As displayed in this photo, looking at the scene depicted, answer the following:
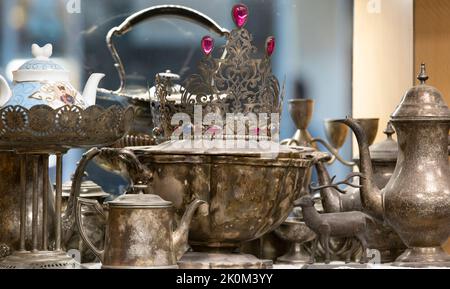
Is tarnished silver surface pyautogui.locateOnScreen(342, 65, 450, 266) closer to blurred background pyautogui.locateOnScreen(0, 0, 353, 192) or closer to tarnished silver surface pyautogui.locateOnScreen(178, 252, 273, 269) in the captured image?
tarnished silver surface pyautogui.locateOnScreen(178, 252, 273, 269)

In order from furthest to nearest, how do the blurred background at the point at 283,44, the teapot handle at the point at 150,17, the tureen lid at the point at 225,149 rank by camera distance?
the blurred background at the point at 283,44
the teapot handle at the point at 150,17
the tureen lid at the point at 225,149

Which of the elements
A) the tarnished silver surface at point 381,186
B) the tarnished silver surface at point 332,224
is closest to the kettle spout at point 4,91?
the tarnished silver surface at point 332,224

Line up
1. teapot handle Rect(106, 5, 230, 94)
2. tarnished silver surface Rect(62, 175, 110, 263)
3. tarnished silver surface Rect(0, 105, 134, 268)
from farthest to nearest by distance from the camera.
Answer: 1. teapot handle Rect(106, 5, 230, 94)
2. tarnished silver surface Rect(62, 175, 110, 263)
3. tarnished silver surface Rect(0, 105, 134, 268)

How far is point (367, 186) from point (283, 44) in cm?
112

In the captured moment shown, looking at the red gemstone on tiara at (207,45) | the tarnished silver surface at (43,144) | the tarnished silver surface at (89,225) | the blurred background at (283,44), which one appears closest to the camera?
the tarnished silver surface at (43,144)

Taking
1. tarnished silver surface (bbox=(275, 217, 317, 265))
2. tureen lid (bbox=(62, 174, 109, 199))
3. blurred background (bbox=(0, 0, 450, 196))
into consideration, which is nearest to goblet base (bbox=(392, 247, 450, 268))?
tarnished silver surface (bbox=(275, 217, 317, 265))

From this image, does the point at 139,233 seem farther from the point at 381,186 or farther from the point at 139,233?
the point at 381,186

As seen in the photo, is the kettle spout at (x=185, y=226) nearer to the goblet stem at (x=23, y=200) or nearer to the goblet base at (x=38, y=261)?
the goblet base at (x=38, y=261)

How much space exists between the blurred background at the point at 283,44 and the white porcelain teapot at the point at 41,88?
0.83 metres

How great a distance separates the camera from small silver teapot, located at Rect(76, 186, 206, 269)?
6.97 feet

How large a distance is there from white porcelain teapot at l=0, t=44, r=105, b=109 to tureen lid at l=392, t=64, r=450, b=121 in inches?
26.2

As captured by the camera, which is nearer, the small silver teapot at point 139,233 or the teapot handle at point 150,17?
the small silver teapot at point 139,233

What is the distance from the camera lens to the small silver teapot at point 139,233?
83.7 inches

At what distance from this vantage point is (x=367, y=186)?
236 centimetres
